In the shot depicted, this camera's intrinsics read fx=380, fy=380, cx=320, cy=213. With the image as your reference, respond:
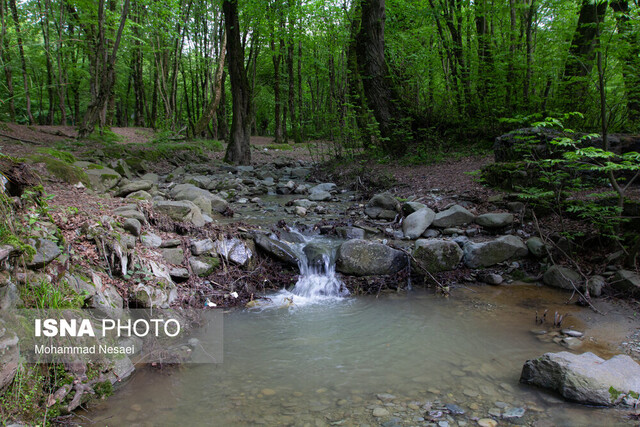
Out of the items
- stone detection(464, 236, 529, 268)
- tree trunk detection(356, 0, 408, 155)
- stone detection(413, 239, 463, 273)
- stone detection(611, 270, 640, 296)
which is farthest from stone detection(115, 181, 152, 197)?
stone detection(611, 270, 640, 296)

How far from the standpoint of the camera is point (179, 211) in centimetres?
595

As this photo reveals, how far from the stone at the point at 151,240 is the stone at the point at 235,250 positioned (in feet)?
2.73

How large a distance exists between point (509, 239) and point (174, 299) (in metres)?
4.94

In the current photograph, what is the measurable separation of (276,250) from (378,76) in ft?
28.2

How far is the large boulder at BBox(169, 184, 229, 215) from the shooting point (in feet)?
24.1

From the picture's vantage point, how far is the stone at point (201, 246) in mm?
5375

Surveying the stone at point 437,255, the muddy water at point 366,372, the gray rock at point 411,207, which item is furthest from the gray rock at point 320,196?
the muddy water at point 366,372

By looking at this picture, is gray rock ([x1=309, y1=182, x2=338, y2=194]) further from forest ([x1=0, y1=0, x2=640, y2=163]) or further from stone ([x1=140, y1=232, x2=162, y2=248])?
stone ([x1=140, y1=232, x2=162, y2=248])

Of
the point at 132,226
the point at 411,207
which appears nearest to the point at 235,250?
the point at 132,226

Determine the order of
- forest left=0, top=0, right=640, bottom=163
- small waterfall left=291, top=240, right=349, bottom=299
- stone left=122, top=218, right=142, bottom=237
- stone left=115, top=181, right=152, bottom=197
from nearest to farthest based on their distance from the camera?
stone left=122, top=218, right=142, bottom=237
small waterfall left=291, top=240, right=349, bottom=299
stone left=115, top=181, right=152, bottom=197
forest left=0, top=0, right=640, bottom=163

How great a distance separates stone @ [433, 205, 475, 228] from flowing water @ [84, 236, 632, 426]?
1.83 m

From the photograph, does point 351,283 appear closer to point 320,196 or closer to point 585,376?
point 585,376

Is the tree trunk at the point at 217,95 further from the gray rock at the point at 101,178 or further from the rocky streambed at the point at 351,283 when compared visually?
the gray rock at the point at 101,178

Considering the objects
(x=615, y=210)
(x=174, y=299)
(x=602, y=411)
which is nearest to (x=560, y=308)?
(x=615, y=210)
